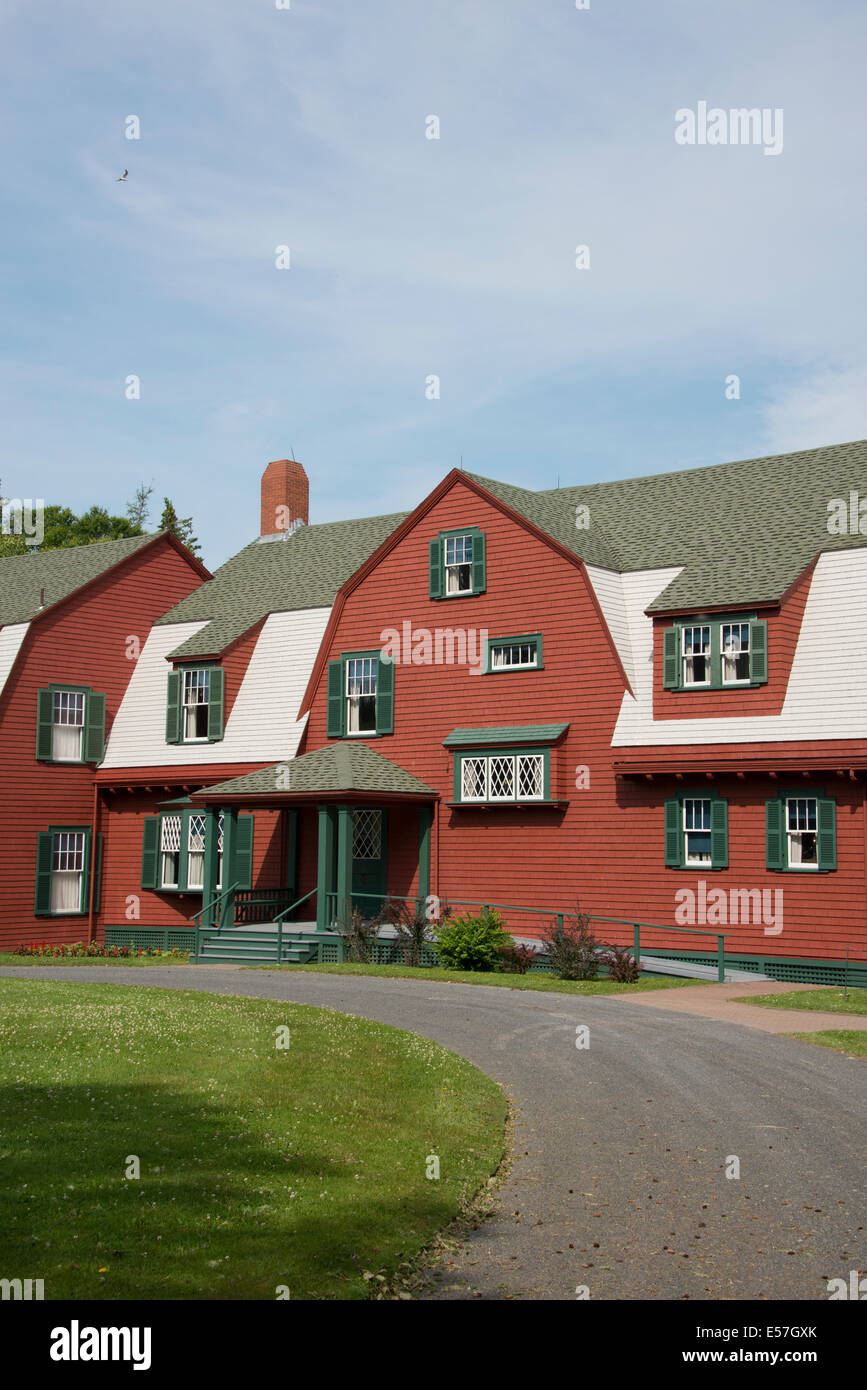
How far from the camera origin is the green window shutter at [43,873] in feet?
116

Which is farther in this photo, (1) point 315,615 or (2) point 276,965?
(1) point 315,615

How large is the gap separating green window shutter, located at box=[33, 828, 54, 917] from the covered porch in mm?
4854

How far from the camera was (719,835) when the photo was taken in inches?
1033

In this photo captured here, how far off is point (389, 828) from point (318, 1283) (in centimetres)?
2459

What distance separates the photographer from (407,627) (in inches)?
1275

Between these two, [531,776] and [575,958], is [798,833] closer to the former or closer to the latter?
[575,958]

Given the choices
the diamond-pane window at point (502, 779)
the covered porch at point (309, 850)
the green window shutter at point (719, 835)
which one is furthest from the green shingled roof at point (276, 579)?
the green window shutter at point (719, 835)

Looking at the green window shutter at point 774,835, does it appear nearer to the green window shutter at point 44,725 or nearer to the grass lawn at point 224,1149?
the grass lawn at point 224,1149

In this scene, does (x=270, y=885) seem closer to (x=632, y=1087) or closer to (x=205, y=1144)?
(x=632, y=1087)

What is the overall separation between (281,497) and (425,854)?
15.7 metres

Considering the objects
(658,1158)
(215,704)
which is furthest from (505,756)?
(658,1158)
